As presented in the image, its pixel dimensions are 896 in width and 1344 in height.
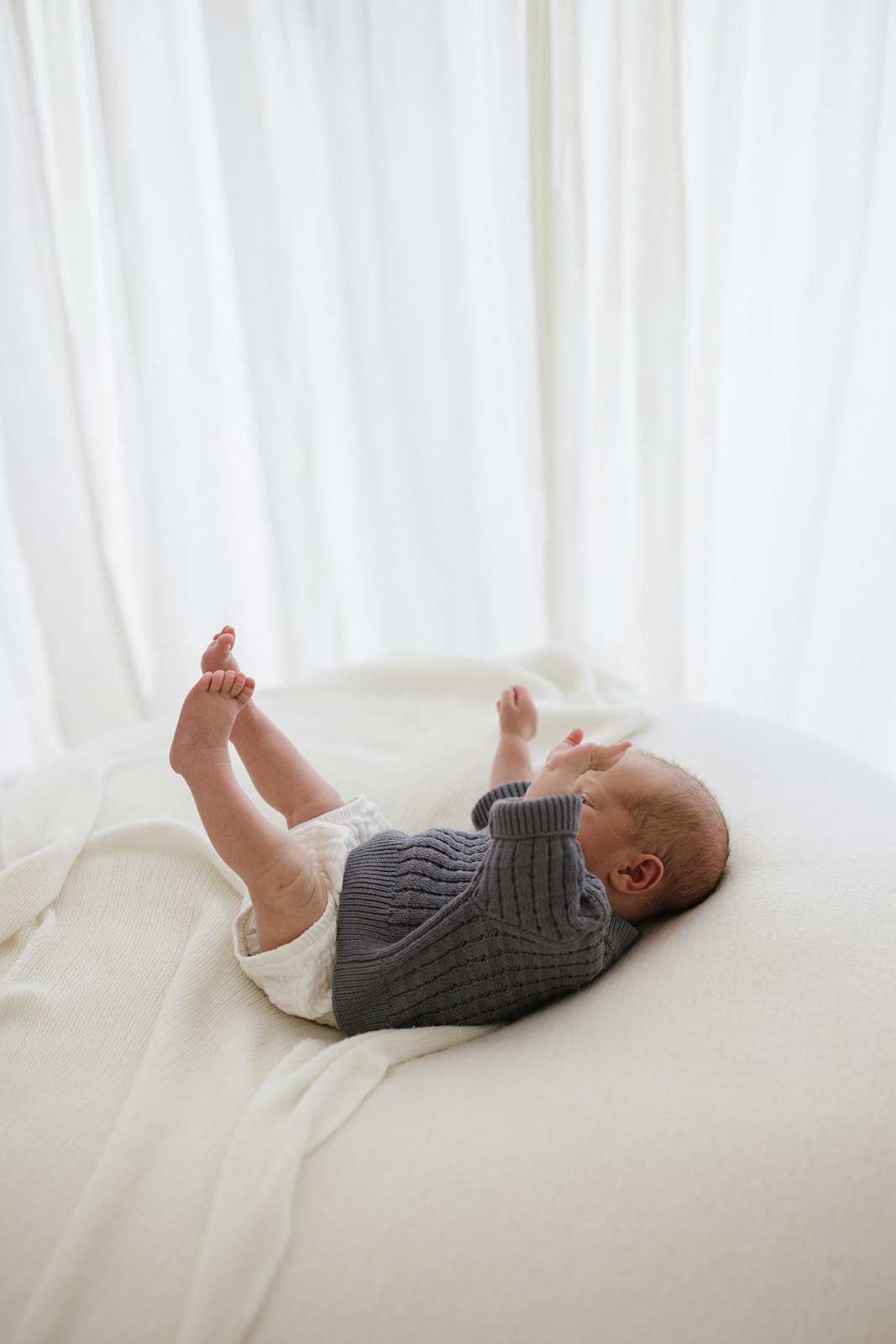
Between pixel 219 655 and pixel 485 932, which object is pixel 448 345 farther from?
pixel 485 932

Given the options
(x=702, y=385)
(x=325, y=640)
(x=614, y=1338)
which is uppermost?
(x=702, y=385)

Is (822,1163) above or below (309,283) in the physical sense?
below

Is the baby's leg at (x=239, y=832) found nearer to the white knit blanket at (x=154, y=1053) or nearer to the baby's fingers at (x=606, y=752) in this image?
the white knit blanket at (x=154, y=1053)

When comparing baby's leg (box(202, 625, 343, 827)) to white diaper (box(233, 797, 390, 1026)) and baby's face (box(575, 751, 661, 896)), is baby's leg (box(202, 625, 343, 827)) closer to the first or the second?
white diaper (box(233, 797, 390, 1026))

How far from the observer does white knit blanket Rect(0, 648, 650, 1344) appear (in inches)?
28.5

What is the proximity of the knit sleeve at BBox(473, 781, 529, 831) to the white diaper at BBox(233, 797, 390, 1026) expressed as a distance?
194 mm

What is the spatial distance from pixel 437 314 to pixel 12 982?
5.97 ft

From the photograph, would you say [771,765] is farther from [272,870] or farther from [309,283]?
[309,283]

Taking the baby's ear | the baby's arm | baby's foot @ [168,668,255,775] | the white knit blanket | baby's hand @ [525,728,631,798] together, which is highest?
baby's foot @ [168,668,255,775]

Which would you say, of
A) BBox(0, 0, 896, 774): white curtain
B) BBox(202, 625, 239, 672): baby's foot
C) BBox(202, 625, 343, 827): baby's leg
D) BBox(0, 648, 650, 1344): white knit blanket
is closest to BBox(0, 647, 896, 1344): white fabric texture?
BBox(0, 648, 650, 1344): white knit blanket

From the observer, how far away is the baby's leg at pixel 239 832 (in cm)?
100

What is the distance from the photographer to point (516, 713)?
4.35 ft

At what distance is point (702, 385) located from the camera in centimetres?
199

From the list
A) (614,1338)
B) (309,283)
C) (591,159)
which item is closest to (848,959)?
(614,1338)
